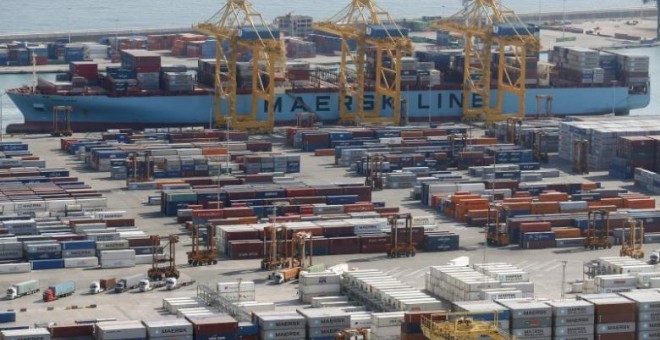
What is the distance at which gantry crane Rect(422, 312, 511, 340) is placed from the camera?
44281 millimetres

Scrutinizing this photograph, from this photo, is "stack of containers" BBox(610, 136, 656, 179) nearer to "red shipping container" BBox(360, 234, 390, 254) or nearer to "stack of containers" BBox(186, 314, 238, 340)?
"red shipping container" BBox(360, 234, 390, 254)

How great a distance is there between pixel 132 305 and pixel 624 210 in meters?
19.7

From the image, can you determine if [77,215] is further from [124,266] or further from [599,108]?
[599,108]

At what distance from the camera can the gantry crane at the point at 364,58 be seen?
3620 inches

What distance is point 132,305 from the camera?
180 feet

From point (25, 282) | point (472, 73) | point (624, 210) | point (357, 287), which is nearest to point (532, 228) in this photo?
point (624, 210)

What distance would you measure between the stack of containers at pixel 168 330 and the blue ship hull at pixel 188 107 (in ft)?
146

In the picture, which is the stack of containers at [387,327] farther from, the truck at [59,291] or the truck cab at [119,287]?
the truck at [59,291]

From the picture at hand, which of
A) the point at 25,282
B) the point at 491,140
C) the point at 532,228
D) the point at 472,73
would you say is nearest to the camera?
the point at 25,282

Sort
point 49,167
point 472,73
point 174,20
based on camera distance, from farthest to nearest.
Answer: point 174,20 → point 472,73 → point 49,167

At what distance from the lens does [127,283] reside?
2244 inches

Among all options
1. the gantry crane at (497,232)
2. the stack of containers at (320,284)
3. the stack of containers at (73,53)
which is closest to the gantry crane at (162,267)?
the stack of containers at (320,284)

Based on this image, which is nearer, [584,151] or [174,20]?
[584,151]

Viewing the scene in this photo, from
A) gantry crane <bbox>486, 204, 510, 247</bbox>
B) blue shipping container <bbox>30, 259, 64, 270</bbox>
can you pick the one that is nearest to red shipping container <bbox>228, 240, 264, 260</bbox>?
blue shipping container <bbox>30, 259, 64, 270</bbox>
